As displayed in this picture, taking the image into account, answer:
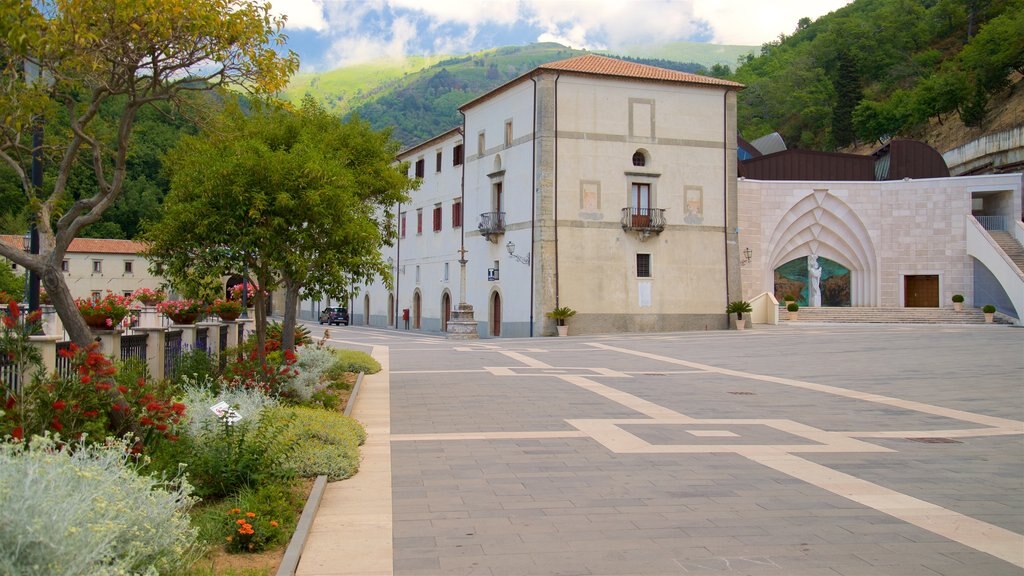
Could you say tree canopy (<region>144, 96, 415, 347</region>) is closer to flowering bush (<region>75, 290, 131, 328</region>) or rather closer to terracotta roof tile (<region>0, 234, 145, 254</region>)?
flowering bush (<region>75, 290, 131, 328</region>)

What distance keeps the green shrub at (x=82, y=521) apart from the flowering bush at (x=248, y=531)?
81 cm

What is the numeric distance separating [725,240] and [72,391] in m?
39.5

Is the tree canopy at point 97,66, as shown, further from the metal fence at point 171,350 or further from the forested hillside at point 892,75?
the forested hillside at point 892,75

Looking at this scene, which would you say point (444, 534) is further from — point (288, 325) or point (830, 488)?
point (288, 325)

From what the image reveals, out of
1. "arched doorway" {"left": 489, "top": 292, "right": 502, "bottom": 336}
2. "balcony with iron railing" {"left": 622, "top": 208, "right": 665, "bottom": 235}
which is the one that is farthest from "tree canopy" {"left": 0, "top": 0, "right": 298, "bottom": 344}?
"arched doorway" {"left": 489, "top": 292, "right": 502, "bottom": 336}

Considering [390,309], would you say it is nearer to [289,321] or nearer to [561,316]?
[561,316]

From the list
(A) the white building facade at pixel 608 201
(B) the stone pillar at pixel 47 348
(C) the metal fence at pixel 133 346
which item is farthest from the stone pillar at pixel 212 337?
(A) the white building facade at pixel 608 201

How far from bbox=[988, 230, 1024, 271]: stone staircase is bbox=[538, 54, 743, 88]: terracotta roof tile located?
54.0 feet

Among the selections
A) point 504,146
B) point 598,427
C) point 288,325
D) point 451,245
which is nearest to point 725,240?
point 504,146

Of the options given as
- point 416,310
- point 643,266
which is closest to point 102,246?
point 416,310

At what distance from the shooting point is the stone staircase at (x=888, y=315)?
43.4 m

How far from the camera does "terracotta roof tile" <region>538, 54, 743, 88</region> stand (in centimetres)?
4156

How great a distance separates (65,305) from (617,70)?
37.4 meters

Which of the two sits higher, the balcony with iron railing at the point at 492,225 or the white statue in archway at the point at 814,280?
the balcony with iron railing at the point at 492,225
